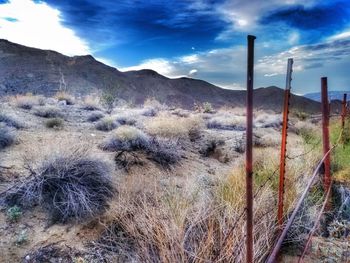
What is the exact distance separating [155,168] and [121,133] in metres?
1.54

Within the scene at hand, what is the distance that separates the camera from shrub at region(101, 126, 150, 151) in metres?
9.19

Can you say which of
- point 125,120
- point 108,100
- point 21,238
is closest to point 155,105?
point 108,100

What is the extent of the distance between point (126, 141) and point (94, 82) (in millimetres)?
44419

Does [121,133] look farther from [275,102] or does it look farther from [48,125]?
[275,102]

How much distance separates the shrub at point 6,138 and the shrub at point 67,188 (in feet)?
6.92

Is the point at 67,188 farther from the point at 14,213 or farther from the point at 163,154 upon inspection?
the point at 163,154

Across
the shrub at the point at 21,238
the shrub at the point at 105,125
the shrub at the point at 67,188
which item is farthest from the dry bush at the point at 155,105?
the shrub at the point at 21,238

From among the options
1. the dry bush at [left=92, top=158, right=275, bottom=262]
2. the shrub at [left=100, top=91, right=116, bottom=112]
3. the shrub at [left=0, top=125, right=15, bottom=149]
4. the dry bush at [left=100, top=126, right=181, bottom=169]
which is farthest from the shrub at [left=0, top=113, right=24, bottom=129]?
the shrub at [left=100, top=91, right=116, bottom=112]

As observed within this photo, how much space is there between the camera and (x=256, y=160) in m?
8.43

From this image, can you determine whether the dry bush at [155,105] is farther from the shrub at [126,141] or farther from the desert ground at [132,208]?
the desert ground at [132,208]

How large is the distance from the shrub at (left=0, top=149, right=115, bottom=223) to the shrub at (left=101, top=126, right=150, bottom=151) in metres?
2.32

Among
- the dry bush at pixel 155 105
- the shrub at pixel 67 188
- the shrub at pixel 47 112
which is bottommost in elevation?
the shrub at pixel 67 188

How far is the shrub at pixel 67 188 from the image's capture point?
5.74 metres

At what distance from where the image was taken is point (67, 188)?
6.02m
